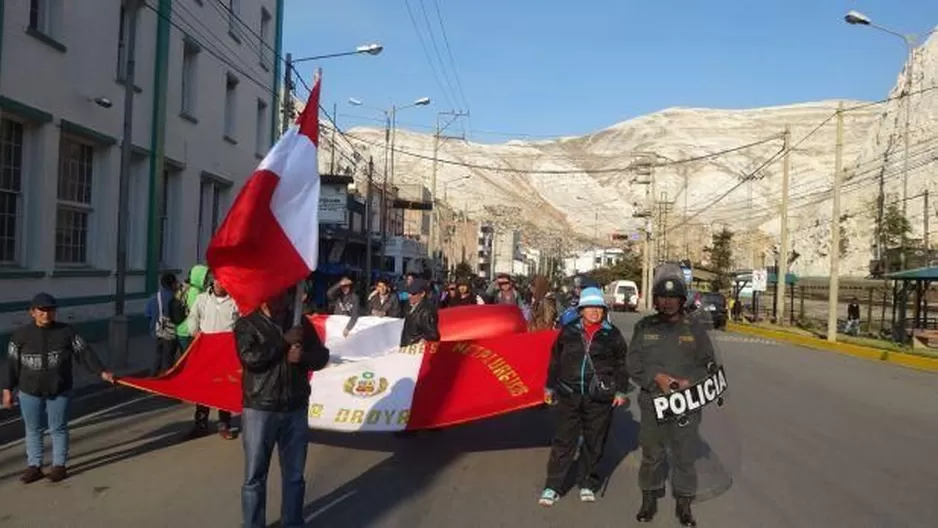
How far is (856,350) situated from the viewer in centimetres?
2673

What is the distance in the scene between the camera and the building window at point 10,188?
600 inches

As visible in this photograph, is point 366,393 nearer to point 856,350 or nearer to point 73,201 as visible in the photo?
point 73,201

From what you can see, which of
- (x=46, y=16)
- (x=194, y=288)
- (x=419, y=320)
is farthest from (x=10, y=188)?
(x=419, y=320)

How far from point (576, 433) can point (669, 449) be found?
2.98 feet

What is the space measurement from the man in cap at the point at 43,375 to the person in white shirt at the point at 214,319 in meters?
1.99

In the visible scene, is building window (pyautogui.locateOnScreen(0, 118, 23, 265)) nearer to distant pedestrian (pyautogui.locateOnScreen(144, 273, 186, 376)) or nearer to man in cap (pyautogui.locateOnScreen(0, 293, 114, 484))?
distant pedestrian (pyautogui.locateOnScreen(144, 273, 186, 376))

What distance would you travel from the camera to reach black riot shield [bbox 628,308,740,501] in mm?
6289

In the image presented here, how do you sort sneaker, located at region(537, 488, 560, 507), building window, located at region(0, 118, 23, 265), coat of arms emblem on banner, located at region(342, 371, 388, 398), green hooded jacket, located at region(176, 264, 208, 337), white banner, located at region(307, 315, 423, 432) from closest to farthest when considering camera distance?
sneaker, located at region(537, 488, 560, 507)
white banner, located at region(307, 315, 423, 432)
coat of arms emblem on banner, located at region(342, 371, 388, 398)
green hooded jacket, located at region(176, 264, 208, 337)
building window, located at region(0, 118, 23, 265)

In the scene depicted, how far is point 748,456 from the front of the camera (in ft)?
30.2

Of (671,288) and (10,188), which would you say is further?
(10,188)

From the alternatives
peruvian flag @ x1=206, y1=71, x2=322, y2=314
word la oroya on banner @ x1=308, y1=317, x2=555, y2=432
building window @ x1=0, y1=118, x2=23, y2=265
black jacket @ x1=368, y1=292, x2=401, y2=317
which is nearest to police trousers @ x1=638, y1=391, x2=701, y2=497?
word la oroya on banner @ x1=308, y1=317, x2=555, y2=432

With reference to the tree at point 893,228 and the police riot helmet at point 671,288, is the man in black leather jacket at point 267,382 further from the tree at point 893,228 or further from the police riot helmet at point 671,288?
the tree at point 893,228

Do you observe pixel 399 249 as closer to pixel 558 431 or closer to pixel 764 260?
pixel 558 431

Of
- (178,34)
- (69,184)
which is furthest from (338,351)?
(178,34)
